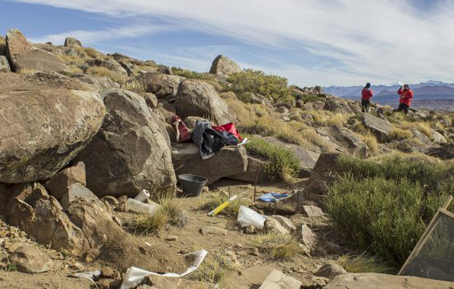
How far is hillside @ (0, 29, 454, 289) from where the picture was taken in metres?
4.34

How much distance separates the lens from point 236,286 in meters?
4.36

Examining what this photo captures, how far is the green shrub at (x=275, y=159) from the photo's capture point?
955 cm

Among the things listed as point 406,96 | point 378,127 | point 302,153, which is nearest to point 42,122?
point 302,153

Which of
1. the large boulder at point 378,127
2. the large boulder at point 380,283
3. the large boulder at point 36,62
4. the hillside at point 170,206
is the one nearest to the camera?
the large boulder at point 380,283

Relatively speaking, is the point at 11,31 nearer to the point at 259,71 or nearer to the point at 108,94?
the point at 259,71

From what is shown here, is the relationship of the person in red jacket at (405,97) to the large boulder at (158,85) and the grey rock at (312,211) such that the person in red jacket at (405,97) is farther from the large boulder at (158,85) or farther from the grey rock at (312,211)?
the grey rock at (312,211)

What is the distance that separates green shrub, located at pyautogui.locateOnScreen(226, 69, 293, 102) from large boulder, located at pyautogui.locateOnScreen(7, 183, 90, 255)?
17.5 metres

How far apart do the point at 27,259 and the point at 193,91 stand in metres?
8.18

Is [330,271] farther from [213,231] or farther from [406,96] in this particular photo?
[406,96]

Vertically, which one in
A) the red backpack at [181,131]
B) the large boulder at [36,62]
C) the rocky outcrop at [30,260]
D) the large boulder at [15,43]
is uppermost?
the large boulder at [15,43]

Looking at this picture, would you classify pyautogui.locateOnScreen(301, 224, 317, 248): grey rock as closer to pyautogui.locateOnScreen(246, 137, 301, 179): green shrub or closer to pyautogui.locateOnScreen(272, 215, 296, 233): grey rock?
pyautogui.locateOnScreen(272, 215, 296, 233): grey rock

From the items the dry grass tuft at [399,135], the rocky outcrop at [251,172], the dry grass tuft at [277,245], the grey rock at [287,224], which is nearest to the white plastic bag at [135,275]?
the dry grass tuft at [277,245]

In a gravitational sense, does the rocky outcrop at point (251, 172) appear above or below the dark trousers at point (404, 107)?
below

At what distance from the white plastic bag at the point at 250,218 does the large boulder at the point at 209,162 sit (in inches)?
89.1
